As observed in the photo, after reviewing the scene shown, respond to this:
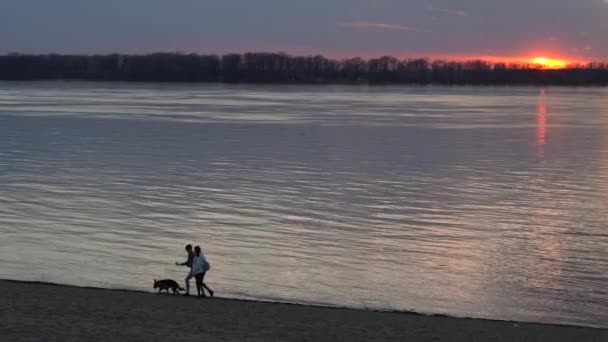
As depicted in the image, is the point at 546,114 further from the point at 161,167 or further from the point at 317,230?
the point at 317,230

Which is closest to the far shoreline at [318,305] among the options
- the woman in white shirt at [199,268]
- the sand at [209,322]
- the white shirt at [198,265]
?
the sand at [209,322]

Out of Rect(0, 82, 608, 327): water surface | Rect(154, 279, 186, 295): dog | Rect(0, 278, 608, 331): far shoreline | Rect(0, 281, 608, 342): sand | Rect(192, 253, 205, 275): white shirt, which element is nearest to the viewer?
Rect(0, 281, 608, 342): sand

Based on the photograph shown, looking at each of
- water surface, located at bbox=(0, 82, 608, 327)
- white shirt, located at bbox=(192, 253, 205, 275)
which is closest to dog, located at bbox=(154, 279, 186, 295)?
white shirt, located at bbox=(192, 253, 205, 275)

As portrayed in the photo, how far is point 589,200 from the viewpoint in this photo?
2122 centimetres

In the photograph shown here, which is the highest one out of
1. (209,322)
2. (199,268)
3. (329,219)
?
(199,268)

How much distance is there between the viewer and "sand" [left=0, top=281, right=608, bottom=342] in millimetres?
9094

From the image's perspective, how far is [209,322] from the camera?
9.84 m

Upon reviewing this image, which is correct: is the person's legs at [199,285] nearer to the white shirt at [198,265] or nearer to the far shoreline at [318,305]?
the white shirt at [198,265]

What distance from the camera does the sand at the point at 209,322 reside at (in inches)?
358

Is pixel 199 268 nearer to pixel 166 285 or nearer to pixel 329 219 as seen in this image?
pixel 166 285

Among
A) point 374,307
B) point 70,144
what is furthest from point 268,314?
point 70,144

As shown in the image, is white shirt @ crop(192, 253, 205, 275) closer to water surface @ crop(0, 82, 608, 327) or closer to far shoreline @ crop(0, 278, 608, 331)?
far shoreline @ crop(0, 278, 608, 331)

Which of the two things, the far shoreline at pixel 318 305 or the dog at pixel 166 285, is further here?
the dog at pixel 166 285

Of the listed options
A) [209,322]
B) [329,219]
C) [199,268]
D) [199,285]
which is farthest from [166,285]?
[329,219]
